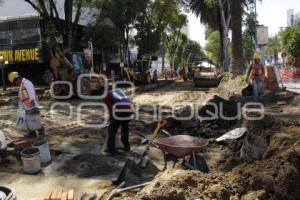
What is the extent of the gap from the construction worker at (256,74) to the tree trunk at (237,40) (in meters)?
5.95

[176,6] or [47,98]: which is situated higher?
[176,6]

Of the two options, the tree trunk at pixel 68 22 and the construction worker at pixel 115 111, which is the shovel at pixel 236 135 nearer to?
the construction worker at pixel 115 111

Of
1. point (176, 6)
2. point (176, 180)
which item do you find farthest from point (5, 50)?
point (176, 180)

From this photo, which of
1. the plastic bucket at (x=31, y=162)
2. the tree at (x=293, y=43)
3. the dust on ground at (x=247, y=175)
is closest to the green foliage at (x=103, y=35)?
the tree at (x=293, y=43)

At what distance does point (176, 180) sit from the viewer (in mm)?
6582

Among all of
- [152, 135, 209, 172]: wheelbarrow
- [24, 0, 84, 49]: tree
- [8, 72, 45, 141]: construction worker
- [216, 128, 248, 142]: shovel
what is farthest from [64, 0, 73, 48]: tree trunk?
[152, 135, 209, 172]: wheelbarrow

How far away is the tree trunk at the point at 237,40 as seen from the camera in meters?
23.5

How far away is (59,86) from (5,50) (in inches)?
558

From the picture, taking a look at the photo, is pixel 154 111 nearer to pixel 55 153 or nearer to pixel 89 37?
pixel 55 153

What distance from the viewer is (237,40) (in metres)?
23.7

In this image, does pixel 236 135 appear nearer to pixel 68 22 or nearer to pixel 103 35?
pixel 68 22

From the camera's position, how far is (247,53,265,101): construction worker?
17.1 meters

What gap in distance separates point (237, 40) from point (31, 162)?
1675 centimetres

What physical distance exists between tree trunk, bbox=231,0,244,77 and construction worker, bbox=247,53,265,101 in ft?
19.5
